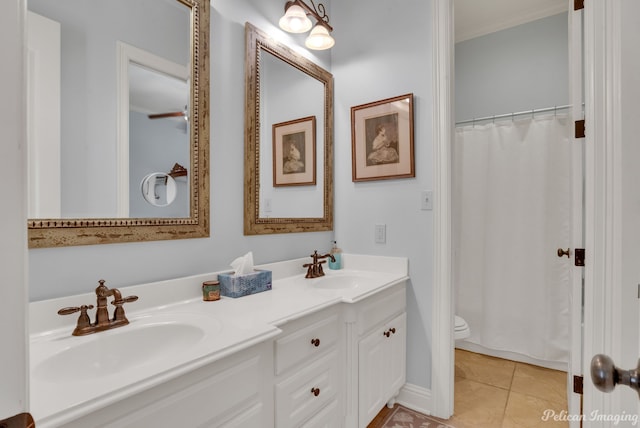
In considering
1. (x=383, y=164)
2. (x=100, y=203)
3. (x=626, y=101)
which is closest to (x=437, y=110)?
(x=383, y=164)

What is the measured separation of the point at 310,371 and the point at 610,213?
3.83 ft

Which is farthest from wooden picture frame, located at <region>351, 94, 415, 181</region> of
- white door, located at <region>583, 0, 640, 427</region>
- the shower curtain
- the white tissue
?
the white tissue

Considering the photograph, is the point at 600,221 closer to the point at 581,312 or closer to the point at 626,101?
the point at 581,312

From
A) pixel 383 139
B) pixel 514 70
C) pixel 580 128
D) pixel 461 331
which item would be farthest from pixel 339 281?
pixel 514 70

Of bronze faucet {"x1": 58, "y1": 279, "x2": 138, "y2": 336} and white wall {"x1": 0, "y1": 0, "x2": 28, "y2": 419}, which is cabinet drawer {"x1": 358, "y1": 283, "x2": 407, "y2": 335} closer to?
bronze faucet {"x1": 58, "y1": 279, "x2": 138, "y2": 336}

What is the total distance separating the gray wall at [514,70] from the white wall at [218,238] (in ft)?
6.22

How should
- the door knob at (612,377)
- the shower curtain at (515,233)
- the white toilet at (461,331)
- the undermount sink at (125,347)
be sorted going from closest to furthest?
the door knob at (612,377)
the undermount sink at (125,347)
the white toilet at (461,331)
the shower curtain at (515,233)

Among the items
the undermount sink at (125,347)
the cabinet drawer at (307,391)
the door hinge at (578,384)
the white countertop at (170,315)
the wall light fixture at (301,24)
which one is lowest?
the door hinge at (578,384)

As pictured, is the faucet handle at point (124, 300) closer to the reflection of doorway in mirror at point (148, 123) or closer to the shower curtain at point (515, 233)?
the reflection of doorway in mirror at point (148, 123)

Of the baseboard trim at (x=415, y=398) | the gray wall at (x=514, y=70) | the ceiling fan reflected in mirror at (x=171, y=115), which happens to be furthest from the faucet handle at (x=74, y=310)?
the gray wall at (x=514, y=70)

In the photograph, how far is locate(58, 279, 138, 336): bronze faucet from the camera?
0.97 m

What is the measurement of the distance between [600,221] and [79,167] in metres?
1.80

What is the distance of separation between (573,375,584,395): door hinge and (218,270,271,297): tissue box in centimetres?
144

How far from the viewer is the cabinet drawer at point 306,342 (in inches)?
42.6
